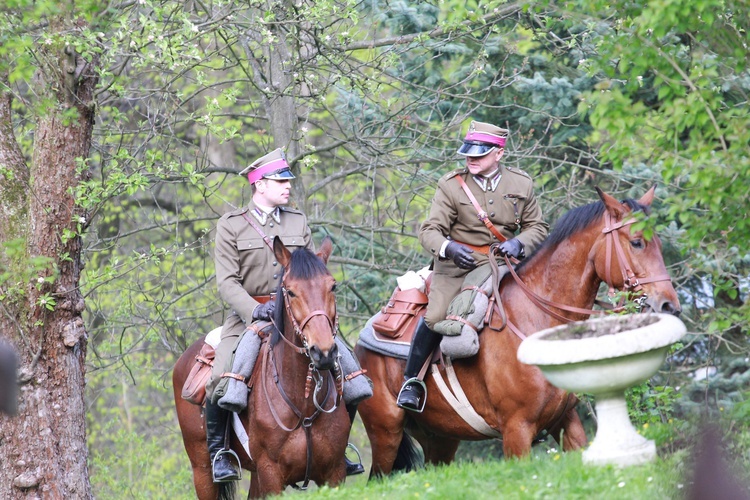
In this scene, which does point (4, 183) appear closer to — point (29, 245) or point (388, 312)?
point (29, 245)

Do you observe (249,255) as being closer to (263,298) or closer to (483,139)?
(263,298)

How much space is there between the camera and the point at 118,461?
17.7 meters

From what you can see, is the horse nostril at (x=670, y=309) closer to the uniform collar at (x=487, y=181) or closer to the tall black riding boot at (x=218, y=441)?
the uniform collar at (x=487, y=181)

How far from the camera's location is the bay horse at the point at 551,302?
8.13 m

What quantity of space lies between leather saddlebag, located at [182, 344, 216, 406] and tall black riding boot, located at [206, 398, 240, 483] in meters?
0.25

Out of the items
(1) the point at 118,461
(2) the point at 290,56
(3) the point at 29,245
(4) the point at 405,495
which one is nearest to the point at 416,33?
(2) the point at 290,56

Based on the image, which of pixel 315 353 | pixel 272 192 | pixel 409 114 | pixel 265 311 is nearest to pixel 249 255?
pixel 272 192

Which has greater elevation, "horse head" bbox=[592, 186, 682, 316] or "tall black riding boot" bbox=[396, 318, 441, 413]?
"horse head" bbox=[592, 186, 682, 316]

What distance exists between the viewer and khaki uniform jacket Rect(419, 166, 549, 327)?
9.41 meters

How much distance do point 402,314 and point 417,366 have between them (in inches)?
24.9

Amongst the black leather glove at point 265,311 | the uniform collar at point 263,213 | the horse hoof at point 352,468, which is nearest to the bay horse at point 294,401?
the black leather glove at point 265,311

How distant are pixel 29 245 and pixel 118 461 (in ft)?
26.6

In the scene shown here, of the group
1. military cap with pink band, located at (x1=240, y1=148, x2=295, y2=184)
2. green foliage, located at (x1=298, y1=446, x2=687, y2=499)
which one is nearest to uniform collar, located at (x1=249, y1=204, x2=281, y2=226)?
military cap with pink band, located at (x1=240, y1=148, x2=295, y2=184)

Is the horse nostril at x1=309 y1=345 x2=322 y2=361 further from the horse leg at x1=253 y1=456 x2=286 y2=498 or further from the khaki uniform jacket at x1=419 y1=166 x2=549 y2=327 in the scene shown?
the khaki uniform jacket at x1=419 y1=166 x2=549 y2=327
